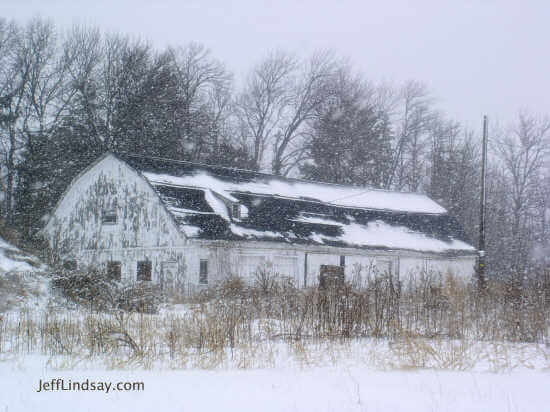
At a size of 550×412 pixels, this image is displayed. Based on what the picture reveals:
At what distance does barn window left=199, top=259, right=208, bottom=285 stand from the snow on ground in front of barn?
5277 mm

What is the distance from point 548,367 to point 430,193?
3771 cm

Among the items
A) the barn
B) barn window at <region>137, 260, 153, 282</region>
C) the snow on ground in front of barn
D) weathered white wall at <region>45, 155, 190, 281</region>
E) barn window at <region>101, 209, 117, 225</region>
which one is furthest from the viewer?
barn window at <region>101, 209, 117, 225</region>

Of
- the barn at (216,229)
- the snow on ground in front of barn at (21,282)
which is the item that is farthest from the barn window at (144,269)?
the snow on ground in front of barn at (21,282)

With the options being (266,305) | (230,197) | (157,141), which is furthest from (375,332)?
(157,141)

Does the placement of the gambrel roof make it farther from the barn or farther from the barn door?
the barn door

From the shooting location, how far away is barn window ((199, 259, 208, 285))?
22938 millimetres

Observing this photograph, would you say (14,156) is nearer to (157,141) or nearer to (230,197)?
(157,141)

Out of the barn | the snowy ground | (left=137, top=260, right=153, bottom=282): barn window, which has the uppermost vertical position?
the barn

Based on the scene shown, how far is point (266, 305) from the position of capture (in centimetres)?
1265

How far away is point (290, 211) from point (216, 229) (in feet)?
15.7

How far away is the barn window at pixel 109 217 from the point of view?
1007 inches

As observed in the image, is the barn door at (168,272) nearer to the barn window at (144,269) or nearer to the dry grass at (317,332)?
the barn window at (144,269)

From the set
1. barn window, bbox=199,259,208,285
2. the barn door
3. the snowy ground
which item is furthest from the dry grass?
the barn door

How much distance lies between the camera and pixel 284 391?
8250 millimetres
